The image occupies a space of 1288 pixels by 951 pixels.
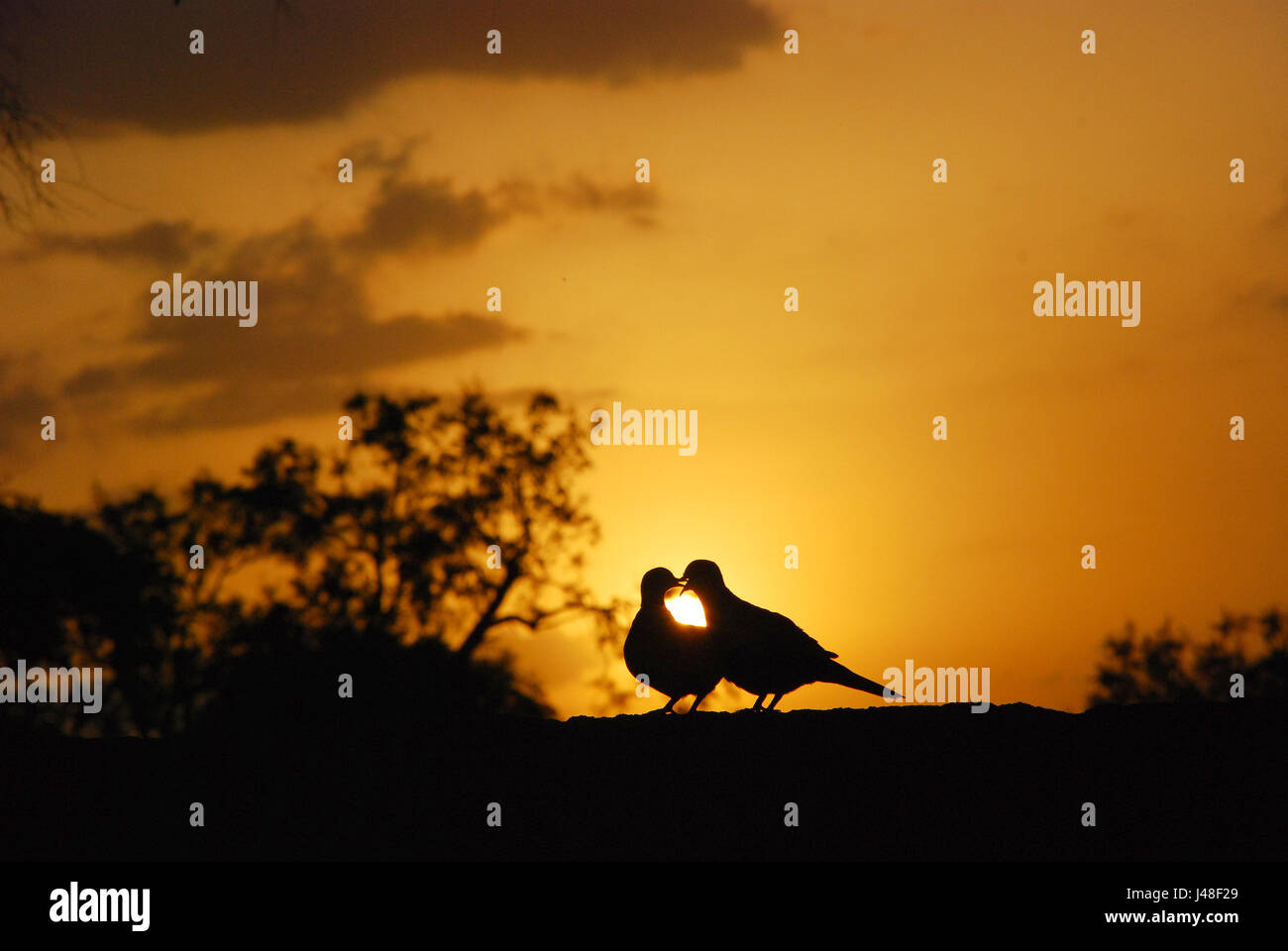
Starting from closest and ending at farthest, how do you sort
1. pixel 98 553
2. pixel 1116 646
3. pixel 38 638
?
1. pixel 38 638
2. pixel 98 553
3. pixel 1116 646

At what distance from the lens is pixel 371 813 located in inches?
222

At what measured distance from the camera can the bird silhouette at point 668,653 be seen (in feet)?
25.3

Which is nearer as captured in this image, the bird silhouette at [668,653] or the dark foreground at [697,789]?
the dark foreground at [697,789]

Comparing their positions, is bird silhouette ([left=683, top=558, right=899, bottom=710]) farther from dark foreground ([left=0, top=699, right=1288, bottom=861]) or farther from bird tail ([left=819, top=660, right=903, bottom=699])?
dark foreground ([left=0, top=699, right=1288, bottom=861])

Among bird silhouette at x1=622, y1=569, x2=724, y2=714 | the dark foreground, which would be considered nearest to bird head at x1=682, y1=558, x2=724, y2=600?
bird silhouette at x1=622, y1=569, x2=724, y2=714

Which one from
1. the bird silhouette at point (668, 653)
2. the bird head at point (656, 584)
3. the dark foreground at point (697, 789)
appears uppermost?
the bird head at point (656, 584)

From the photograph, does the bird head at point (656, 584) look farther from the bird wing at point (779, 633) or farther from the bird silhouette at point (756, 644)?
the bird wing at point (779, 633)

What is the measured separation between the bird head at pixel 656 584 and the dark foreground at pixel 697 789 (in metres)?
1.50

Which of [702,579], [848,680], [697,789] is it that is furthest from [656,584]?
[697,789]

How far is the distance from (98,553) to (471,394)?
6651 mm

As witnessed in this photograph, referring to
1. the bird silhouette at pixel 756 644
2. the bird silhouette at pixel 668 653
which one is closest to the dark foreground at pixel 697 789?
the bird silhouette at pixel 668 653

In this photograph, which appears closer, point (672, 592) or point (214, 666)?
point (672, 592)
